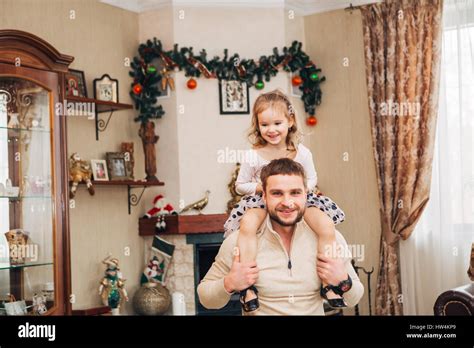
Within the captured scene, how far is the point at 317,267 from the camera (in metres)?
1.37

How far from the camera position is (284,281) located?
1.37m

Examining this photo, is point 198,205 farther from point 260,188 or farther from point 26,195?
point 260,188

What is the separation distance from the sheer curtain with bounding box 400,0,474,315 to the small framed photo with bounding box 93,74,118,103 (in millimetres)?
1690

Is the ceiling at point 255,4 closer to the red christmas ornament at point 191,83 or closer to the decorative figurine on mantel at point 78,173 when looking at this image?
the red christmas ornament at point 191,83

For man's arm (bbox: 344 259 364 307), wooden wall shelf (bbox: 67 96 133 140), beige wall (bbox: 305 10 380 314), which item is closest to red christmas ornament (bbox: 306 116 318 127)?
beige wall (bbox: 305 10 380 314)

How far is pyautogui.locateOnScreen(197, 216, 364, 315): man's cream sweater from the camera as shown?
4.45 ft

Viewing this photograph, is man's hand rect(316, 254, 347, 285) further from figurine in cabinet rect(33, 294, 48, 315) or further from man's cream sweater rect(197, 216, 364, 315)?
figurine in cabinet rect(33, 294, 48, 315)

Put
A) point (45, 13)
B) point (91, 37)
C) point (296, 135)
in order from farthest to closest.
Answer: point (91, 37) < point (45, 13) < point (296, 135)

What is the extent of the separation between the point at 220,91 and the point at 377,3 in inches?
38.4

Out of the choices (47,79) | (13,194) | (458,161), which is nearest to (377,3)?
(458,161)

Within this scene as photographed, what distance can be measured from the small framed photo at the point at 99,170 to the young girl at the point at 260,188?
1803 millimetres

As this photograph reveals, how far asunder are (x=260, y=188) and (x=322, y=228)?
0.28 metres

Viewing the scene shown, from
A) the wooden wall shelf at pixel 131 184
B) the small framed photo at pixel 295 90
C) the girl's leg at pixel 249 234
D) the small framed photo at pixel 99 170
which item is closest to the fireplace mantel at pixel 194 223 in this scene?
the wooden wall shelf at pixel 131 184

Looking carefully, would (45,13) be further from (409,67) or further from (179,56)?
(409,67)
